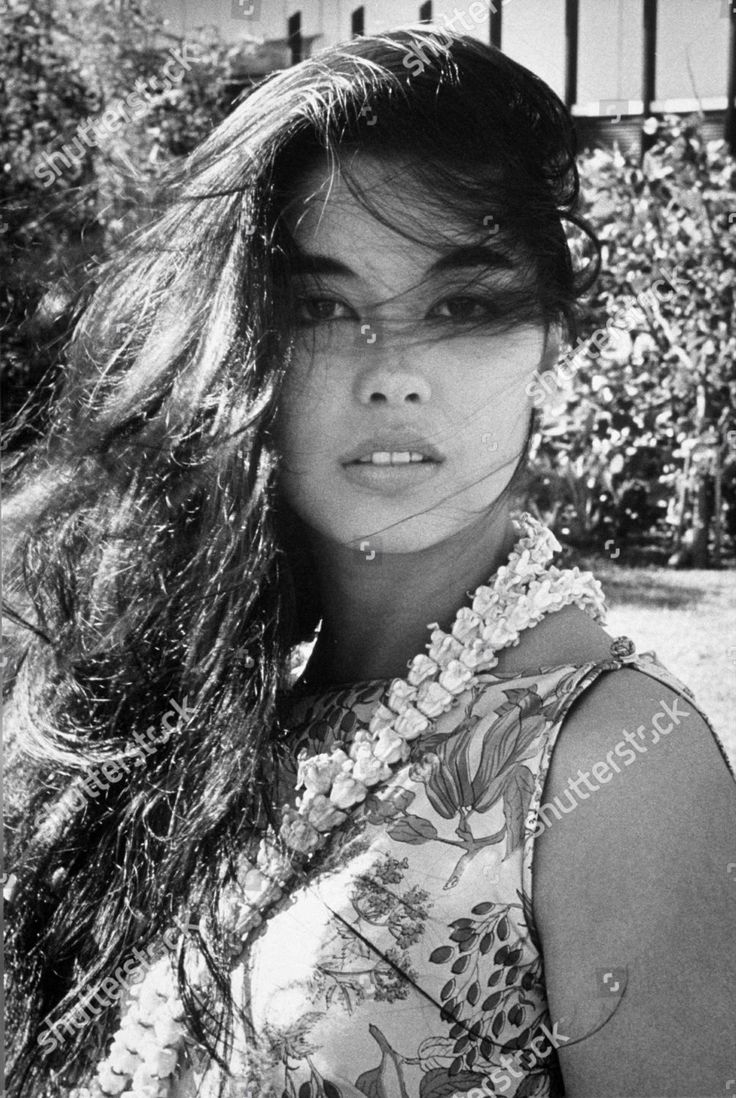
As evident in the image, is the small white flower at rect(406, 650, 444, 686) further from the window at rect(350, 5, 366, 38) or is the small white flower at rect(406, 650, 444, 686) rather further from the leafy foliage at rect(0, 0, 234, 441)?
the window at rect(350, 5, 366, 38)

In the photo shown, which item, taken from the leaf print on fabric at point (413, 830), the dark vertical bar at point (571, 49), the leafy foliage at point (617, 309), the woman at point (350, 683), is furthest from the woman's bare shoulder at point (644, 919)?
the dark vertical bar at point (571, 49)

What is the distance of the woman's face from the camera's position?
1.09 m

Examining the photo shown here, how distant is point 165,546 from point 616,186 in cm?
99

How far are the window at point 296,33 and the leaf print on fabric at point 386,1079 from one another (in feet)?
3.93

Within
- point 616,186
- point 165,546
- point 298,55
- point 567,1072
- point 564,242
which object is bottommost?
point 567,1072

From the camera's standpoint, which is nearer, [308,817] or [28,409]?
[308,817]

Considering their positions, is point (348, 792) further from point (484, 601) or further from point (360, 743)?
point (484, 601)

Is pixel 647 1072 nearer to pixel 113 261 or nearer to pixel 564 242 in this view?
pixel 564 242

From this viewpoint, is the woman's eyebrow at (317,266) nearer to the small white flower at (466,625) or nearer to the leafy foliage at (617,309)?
the small white flower at (466,625)

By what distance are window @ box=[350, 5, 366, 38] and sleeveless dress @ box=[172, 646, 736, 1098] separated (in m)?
0.83

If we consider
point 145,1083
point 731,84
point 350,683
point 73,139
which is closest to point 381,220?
point 350,683

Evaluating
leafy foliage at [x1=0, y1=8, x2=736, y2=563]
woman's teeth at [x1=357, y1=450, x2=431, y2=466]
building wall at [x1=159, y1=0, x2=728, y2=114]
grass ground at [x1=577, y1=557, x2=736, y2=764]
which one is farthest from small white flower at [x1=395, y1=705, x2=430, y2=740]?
building wall at [x1=159, y1=0, x2=728, y2=114]

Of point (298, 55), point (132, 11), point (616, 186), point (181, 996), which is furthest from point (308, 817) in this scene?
point (132, 11)

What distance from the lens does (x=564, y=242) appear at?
1.19 meters
